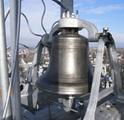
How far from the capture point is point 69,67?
1926 millimetres

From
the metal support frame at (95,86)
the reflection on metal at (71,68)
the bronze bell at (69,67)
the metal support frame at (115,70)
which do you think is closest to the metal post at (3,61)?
the reflection on metal at (71,68)

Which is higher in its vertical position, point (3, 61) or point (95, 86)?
point (3, 61)

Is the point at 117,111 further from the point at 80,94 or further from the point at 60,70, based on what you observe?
the point at 60,70

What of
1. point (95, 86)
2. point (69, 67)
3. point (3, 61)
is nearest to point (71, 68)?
point (69, 67)

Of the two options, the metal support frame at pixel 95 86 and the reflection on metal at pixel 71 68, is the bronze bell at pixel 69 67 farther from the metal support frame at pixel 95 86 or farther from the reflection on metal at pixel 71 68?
the metal support frame at pixel 95 86

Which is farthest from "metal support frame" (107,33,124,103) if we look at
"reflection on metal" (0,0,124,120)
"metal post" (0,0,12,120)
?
"metal post" (0,0,12,120)

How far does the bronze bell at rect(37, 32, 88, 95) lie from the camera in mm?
1902

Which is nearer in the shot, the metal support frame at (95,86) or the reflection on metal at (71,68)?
the metal support frame at (95,86)

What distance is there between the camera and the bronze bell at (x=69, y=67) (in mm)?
1902

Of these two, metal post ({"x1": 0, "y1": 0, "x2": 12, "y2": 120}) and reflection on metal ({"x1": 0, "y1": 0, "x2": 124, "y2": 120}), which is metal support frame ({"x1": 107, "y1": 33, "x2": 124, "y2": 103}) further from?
metal post ({"x1": 0, "y1": 0, "x2": 12, "y2": 120})

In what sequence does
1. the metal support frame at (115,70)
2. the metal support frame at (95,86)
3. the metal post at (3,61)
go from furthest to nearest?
the metal support frame at (115,70), the metal post at (3,61), the metal support frame at (95,86)

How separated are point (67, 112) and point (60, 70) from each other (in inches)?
15.7

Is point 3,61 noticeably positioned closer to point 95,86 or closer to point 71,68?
point 71,68

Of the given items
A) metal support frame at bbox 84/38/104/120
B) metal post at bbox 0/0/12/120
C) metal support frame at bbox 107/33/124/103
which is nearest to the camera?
metal support frame at bbox 84/38/104/120
